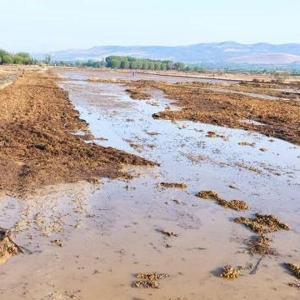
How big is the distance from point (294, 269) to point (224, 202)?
451 centimetres

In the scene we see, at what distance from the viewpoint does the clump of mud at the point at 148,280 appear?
8.90 m

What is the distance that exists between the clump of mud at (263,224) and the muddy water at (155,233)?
0.30m

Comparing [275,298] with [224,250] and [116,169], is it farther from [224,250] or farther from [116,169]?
[116,169]

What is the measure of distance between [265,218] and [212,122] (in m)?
18.8

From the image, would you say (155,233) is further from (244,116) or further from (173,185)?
(244,116)

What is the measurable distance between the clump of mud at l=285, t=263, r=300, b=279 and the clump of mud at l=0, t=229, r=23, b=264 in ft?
17.7

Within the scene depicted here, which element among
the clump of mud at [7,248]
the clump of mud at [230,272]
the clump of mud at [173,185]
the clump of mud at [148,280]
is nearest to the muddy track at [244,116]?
the clump of mud at [173,185]

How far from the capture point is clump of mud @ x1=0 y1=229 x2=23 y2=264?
31.9 ft

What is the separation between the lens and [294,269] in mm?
9914

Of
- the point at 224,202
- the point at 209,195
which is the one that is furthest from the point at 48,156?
the point at 224,202

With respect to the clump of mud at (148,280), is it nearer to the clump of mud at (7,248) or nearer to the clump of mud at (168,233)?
the clump of mud at (168,233)

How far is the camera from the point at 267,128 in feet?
96.1

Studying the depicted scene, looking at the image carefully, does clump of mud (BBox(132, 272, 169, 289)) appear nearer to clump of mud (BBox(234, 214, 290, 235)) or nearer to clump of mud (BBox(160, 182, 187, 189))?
clump of mud (BBox(234, 214, 290, 235))

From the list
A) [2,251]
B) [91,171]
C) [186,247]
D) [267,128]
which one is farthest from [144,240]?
[267,128]
